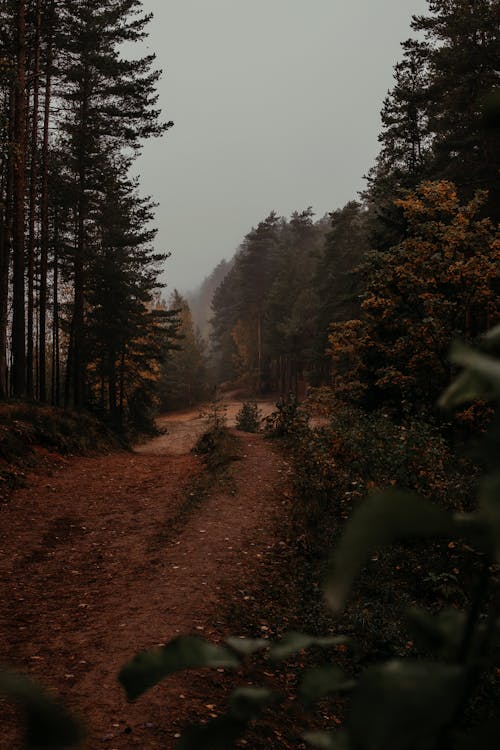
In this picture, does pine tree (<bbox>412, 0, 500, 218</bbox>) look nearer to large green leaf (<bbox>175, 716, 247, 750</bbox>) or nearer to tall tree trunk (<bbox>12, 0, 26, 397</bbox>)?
tall tree trunk (<bbox>12, 0, 26, 397</bbox>)

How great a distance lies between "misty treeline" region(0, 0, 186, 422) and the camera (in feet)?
46.4

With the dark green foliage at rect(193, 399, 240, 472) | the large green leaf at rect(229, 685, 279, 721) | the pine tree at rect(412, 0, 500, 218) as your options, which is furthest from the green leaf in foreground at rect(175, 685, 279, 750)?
the pine tree at rect(412, 0, 500, 218)

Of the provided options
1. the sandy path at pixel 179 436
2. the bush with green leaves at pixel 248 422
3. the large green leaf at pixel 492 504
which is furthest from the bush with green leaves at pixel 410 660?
the bush with green leaves at pixel 248 422

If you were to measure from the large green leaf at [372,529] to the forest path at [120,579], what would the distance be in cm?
347

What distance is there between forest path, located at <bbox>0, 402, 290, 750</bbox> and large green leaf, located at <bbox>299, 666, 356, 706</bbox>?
10.4 ft

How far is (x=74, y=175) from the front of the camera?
20.7 meters

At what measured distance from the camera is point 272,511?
350 inches

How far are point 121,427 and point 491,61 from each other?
65.4 ft

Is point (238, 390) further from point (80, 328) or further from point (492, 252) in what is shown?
point (492, 252)

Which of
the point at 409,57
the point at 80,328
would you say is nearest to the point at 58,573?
the point at 80,328

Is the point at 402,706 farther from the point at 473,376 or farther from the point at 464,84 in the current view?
the point at 464,84

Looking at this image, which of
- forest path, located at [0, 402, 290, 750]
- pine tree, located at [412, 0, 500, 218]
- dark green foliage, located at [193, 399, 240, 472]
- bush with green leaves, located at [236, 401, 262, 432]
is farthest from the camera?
bush with green leaves, located at [236, 401, 262, 432]

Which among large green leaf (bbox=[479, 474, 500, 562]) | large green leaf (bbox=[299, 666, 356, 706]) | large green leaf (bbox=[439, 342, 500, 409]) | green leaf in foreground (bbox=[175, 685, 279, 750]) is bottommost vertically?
large green leaf (bbox=[299, 666, 356, 706])

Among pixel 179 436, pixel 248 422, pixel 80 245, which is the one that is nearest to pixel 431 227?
pixel 80 245
